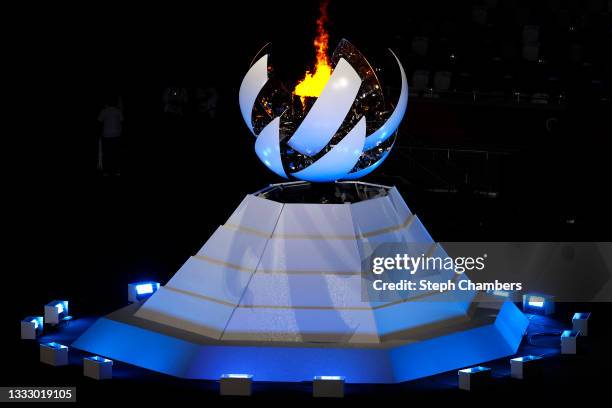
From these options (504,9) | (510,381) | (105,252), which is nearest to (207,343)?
(510,381)

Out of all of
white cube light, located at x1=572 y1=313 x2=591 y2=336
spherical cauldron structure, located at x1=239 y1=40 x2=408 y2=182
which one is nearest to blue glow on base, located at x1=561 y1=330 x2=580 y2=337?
white cube light, located at x1=572 y1=313 x2=591 y2=336

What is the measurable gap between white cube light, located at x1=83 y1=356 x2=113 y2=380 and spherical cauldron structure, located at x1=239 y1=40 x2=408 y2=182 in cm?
219

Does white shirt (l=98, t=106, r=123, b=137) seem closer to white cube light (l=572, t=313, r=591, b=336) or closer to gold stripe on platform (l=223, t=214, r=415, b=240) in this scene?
gold stripe on platform (l=223, t=214, r=415, b=240)

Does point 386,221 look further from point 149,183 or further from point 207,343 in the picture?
point 149,183

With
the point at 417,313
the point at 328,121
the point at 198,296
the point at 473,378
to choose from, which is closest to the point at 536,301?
the point at 417,313

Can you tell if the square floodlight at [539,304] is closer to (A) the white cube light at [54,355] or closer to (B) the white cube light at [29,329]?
(A) the white cube light at [54,355]

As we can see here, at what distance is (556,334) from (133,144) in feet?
31.2

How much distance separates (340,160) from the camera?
961cm

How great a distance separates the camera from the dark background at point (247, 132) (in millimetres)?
15141

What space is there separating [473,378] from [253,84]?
10.2 feet

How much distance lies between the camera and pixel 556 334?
34.5ft

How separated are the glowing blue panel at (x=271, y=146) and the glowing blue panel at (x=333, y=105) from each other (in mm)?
201

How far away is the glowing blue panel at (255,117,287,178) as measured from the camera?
9.56 meters

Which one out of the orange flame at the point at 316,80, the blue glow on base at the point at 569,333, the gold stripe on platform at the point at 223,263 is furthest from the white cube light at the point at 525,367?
the orange flame at the point at 316,80
